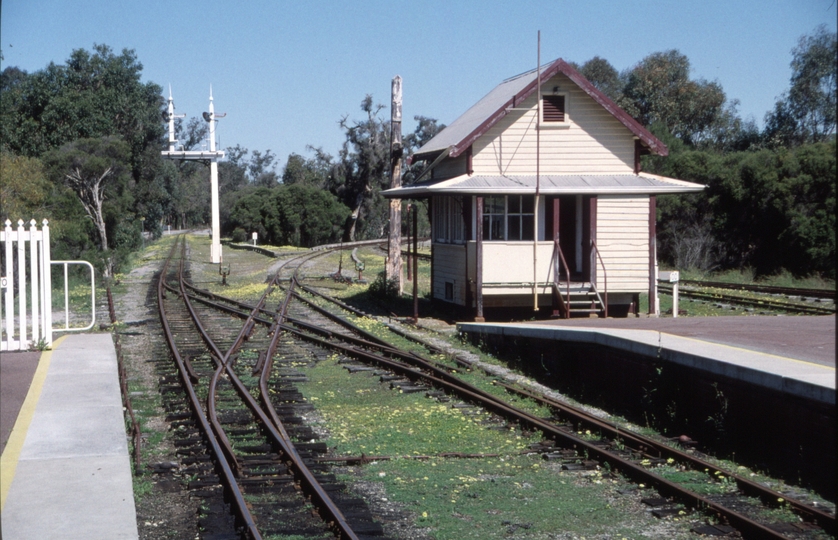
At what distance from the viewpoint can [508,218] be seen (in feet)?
64.2

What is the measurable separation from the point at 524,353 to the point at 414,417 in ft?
14.5

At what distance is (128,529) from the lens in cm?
609

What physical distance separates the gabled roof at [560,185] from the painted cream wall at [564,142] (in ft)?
0.95

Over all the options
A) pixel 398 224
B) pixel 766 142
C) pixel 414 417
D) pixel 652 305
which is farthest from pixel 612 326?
pixel 766 142

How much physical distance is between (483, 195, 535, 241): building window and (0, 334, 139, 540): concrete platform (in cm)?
1013

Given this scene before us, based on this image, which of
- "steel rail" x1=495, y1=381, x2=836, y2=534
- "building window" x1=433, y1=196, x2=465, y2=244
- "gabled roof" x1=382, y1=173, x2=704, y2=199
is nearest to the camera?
"steel rail" x1=495, y1=381, x2=836, y2=534

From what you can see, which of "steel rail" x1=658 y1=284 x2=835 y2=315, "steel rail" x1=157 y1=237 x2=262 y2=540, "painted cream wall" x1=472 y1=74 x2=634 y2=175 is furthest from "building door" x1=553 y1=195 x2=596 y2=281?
"steel rail" x1=157 y1=237 x2=262 y2=540

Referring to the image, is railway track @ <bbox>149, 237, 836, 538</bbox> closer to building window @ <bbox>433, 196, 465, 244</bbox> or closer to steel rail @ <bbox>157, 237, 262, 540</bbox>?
steel rail @ <bbox>157, 237, 262, 540</bbox>

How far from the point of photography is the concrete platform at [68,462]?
614cm

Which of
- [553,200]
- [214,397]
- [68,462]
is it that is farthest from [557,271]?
[68,462]

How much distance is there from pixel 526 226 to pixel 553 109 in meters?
2.74

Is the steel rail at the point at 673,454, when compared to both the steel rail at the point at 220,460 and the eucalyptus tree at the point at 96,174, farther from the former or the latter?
the eucalyptus tree at the point at 96,174

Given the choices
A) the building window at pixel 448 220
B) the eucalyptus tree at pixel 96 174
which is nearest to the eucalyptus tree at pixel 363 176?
the eucalyptus tree at pixel 96 174

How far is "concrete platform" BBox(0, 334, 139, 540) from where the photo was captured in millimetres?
6141
